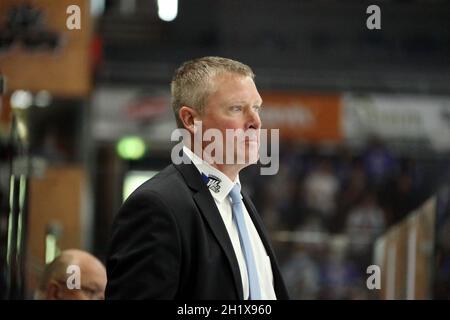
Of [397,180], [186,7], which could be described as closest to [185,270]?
[397,180]

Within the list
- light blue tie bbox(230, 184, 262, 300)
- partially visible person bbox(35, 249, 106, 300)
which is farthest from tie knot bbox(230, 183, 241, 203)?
A: partially visible person bbox(35, 249, 106, 300)

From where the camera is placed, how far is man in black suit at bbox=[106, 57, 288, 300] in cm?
230

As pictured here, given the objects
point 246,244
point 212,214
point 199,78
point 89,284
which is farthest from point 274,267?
point 89,284

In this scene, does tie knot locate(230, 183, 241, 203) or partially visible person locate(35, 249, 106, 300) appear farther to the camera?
partially visible person locate(35, 249, 106, 300)

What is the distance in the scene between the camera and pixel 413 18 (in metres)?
12.8

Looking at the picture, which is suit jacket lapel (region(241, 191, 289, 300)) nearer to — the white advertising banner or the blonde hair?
the blonde hair

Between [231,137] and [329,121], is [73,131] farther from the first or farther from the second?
[231,137]

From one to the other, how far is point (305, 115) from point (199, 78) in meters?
10.2

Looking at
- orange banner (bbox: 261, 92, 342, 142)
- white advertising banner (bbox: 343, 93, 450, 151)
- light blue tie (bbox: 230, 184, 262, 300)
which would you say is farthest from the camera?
white advertising banner (bbox: 343, 93, 450, 151)

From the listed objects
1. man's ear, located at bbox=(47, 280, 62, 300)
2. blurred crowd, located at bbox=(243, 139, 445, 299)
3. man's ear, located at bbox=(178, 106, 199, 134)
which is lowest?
blurred crowd, located at bbox=(243, 139, 445, 299)

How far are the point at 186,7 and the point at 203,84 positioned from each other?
1115cm

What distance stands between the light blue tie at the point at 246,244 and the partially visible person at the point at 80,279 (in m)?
1.15

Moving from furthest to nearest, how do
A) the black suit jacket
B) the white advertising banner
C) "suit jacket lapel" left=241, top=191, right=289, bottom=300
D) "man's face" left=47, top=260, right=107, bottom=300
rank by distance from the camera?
the white advertising banner < "man's face" left=47, top=260, right=107, bottom=300 < "suit jacket lapel" left=241, top=191, right=289, bottom=300 < the black suit jacket

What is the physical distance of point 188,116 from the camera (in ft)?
8.33
